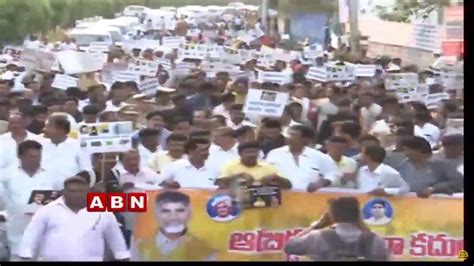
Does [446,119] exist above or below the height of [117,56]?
below

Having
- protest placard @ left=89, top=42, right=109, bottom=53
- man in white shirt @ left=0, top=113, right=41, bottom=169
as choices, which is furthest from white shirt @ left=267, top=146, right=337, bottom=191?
man in white shirt @ left=0, top=113, right=41, bottom=169

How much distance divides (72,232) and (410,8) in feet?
6.28

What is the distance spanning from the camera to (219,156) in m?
3.49

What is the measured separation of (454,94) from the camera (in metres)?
3.49

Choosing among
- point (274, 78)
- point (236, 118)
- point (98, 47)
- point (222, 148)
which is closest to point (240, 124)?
point (236, 118)

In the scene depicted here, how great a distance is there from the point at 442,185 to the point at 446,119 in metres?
0.31

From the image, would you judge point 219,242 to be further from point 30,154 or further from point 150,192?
point 30,154

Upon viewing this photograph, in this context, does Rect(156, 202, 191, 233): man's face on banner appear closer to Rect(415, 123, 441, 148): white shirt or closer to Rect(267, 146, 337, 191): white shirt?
Rect(267, 146, 337, 191): white shirt

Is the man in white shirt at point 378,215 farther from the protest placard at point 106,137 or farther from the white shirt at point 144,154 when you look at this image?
the protest placard at point 106,137

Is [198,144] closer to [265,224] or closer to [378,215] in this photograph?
[265,224]

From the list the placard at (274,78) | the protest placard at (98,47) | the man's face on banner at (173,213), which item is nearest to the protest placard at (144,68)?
the protest placard at (98,47)

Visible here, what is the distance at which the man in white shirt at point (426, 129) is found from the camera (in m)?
3.50

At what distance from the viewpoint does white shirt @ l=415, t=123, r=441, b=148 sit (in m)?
3.50
